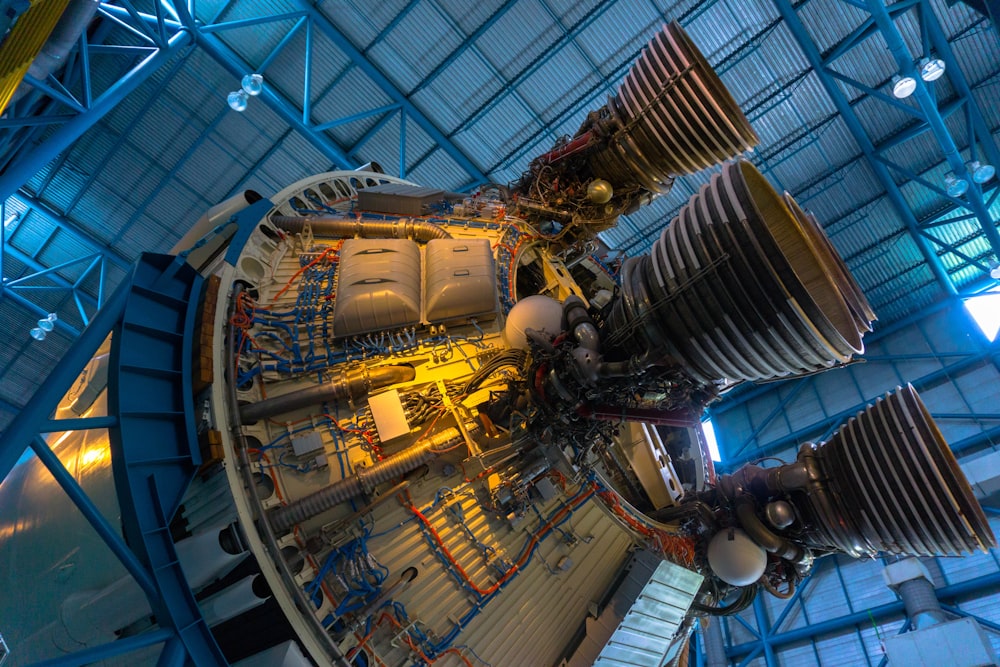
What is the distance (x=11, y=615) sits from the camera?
4.96m

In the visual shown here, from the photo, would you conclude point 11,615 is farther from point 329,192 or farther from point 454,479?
point 329,192

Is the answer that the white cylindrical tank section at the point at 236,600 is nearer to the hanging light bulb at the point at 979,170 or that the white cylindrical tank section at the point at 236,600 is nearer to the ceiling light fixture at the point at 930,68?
the ceiling light fixture at the point at 930,68

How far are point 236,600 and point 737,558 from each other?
457 centimetres

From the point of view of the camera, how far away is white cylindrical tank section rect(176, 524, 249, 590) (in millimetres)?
4148

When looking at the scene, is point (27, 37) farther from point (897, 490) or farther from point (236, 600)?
point (897, 490)

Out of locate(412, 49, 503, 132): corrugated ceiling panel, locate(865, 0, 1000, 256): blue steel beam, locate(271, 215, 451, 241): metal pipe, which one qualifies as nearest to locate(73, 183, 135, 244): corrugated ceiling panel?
→ locate(412, 49, 503, 132): corrugated ceiling panel

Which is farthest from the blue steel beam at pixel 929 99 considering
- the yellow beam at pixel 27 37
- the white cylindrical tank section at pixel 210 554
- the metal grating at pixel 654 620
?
the yellow beam at pixel 27 37

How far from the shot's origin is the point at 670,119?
710 centimetres

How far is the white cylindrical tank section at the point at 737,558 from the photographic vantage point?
19.8ft

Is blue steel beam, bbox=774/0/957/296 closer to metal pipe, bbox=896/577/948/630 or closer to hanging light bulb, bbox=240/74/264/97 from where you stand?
metal pipe, bbox=896/577/948/630

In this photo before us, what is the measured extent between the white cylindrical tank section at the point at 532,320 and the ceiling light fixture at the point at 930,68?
9397mm

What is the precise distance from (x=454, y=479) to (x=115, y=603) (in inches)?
100

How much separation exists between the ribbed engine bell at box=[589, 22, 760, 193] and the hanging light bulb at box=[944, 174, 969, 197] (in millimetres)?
8713

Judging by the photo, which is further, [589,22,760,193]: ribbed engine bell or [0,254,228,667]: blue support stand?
[589,22,760,193]: ribbed engine bell
